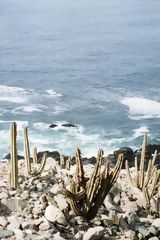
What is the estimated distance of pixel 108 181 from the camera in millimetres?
8414

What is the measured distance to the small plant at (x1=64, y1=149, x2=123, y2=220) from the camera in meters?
8.05

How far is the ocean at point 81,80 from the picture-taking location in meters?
27.4

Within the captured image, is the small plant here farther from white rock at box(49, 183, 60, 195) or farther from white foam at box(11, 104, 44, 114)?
white foam at box(11, 104, 44, 114)

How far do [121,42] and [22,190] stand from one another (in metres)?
47.6

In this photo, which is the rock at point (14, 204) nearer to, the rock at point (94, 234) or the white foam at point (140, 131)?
the rock at point (94, 234)

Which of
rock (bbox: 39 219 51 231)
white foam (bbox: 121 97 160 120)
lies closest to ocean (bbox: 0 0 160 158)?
white foam (bbox: 121 97 160 120)

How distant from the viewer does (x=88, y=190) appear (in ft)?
27.0

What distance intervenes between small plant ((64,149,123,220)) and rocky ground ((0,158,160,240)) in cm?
14

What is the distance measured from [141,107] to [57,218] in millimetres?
24671

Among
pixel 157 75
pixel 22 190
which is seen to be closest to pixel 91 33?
pixel 157 75

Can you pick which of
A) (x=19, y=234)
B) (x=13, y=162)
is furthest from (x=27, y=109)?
(x=19, y=234)

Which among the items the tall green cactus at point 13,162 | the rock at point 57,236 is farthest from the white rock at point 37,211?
the tall green cactus at point 13,162

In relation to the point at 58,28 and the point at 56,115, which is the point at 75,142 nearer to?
the point at 56,115

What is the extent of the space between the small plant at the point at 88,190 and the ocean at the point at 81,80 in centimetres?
1530
